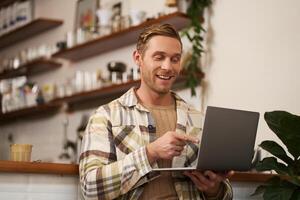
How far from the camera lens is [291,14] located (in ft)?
9.73

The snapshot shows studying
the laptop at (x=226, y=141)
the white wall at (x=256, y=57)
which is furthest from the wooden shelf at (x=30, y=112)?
the laptop at (x=226, y=141)

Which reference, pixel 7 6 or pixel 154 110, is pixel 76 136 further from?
pixel 154 110

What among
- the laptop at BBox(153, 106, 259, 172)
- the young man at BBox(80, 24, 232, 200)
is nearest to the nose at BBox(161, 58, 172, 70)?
the young man at BBox(80, 24, 232, 200)

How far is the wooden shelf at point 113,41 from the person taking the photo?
3.42 metres

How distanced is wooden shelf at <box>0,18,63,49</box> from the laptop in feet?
11.2

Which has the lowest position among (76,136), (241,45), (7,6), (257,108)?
(76,136)

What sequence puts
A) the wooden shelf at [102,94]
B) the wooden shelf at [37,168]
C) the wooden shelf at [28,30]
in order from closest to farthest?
the wooden shelf at [37,168]
the wooden shelf at [102,94]
the wooden shelf at [28,30]

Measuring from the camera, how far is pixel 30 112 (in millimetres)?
5121

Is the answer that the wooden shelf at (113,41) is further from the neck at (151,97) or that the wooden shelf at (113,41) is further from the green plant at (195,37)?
the neck at (151,97)

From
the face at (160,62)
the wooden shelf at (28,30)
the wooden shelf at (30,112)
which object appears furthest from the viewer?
the wooden shelf at (28,30)

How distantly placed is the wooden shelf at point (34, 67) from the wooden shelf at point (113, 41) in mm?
265

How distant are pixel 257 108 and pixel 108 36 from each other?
55.1 inches

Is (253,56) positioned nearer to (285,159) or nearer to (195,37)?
(195,37)

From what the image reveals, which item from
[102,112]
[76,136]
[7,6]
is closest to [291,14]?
[102,112]
